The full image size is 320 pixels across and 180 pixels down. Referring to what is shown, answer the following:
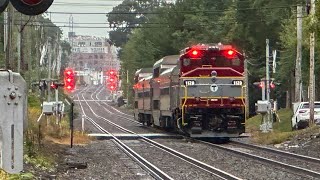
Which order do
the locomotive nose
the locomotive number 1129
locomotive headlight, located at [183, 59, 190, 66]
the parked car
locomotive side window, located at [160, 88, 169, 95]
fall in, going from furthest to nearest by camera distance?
the parked car, locomotive side window, located at [160, 88, 169, 95], locomotive headlight, located at [183, 59, 190, 66], the locomotive nose, the locomotive number 1129

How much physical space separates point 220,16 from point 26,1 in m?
70.7

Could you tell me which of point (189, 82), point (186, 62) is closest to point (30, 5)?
point (189, 82)

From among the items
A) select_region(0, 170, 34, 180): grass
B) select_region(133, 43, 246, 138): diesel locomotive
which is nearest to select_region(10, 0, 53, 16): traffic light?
select_region(0, 170, 34, 180): grass

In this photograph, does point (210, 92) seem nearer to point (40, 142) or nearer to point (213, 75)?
point (213, 75)

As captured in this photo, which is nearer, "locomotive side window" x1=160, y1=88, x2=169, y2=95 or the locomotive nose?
the locomotive nose

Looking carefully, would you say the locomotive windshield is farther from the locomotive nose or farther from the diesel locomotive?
the locomotive nose

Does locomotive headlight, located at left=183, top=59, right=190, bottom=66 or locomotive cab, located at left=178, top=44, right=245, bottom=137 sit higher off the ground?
locomotive headlight, located at left=183, top=59, right=190, bottom=66

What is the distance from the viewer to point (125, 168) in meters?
19.3

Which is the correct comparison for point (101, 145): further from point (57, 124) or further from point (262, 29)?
point (262, 29)

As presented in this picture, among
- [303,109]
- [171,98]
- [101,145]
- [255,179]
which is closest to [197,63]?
[171,98]

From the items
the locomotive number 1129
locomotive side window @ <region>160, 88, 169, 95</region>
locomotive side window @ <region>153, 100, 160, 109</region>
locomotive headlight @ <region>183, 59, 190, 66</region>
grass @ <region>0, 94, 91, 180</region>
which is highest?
locomotive headlight @ <region>183, 59, 190, 66</region>

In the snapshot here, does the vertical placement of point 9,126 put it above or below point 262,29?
below

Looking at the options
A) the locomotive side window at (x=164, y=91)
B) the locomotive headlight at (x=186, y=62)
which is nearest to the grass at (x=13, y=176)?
the locomotive headlight at (x=186, y=62)

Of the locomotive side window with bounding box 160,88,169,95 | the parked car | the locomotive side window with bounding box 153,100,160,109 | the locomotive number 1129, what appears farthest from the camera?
the locomotive side window with bounding box 153,100,160,109
